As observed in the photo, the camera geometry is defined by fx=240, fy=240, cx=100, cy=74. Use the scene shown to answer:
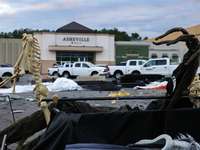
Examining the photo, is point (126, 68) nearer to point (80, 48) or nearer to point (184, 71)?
point (80, 48)

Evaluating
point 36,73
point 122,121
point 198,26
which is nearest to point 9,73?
point 36,73

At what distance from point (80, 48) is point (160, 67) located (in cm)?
2160

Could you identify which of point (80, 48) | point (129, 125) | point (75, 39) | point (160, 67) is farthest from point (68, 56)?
point (129, 125)

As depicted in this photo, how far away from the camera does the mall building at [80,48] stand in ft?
129

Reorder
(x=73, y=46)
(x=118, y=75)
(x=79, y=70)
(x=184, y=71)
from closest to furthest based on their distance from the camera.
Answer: (x=184, y=71) → (x=118, y=75) → (x=79, y=70) → (x=73, y=46)

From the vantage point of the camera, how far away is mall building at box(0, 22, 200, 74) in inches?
1553

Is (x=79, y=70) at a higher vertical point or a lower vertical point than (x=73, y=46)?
lower

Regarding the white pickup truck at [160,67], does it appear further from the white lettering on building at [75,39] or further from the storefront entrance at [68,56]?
the storefront entrance at [68,56]

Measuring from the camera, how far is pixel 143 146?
206 centimetres

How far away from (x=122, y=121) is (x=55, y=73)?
24726 mm

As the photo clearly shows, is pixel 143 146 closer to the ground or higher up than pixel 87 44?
closer to the ground

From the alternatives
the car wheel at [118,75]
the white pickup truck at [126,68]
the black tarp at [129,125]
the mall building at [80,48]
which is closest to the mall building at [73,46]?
the mall building at [80,48]

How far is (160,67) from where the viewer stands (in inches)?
798

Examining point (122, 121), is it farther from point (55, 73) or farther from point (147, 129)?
point (55, 73)
